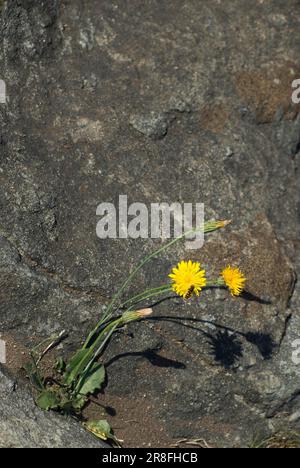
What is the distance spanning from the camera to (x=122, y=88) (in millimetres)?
4602

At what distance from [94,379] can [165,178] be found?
132cm

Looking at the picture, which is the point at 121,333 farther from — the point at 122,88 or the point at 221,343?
the point at 122,88

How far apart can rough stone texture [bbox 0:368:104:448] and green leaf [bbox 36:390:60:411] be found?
38 millimetres

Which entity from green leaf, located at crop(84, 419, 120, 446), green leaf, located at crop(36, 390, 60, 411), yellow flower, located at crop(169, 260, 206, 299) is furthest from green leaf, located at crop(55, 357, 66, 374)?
yellow flower, located at crop(169, 260, 206, 299)

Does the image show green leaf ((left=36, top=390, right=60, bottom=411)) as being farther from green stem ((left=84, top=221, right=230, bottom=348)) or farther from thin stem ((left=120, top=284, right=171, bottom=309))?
thin stem ((left=120, top=284, right=171, bottom=309))

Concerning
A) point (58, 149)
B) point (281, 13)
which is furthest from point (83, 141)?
point (281, 13)

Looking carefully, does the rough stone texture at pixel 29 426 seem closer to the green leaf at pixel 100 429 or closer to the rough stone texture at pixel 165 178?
the green leaf at pixel 100 429

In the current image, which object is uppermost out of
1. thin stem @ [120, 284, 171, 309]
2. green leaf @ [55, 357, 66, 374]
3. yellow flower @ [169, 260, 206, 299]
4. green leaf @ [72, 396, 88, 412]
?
yellow flower @ [169, 260, 206, 299]

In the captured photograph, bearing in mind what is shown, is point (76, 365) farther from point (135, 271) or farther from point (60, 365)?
point (135, 271)

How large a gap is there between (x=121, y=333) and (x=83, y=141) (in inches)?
48.1

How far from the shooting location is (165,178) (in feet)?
14.5

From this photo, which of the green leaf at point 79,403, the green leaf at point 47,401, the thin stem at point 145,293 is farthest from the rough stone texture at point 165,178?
the green leaf at point 47,401

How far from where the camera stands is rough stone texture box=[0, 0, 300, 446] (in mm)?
4066

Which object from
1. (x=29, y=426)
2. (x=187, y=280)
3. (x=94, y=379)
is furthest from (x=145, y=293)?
(x=29, y=426)
